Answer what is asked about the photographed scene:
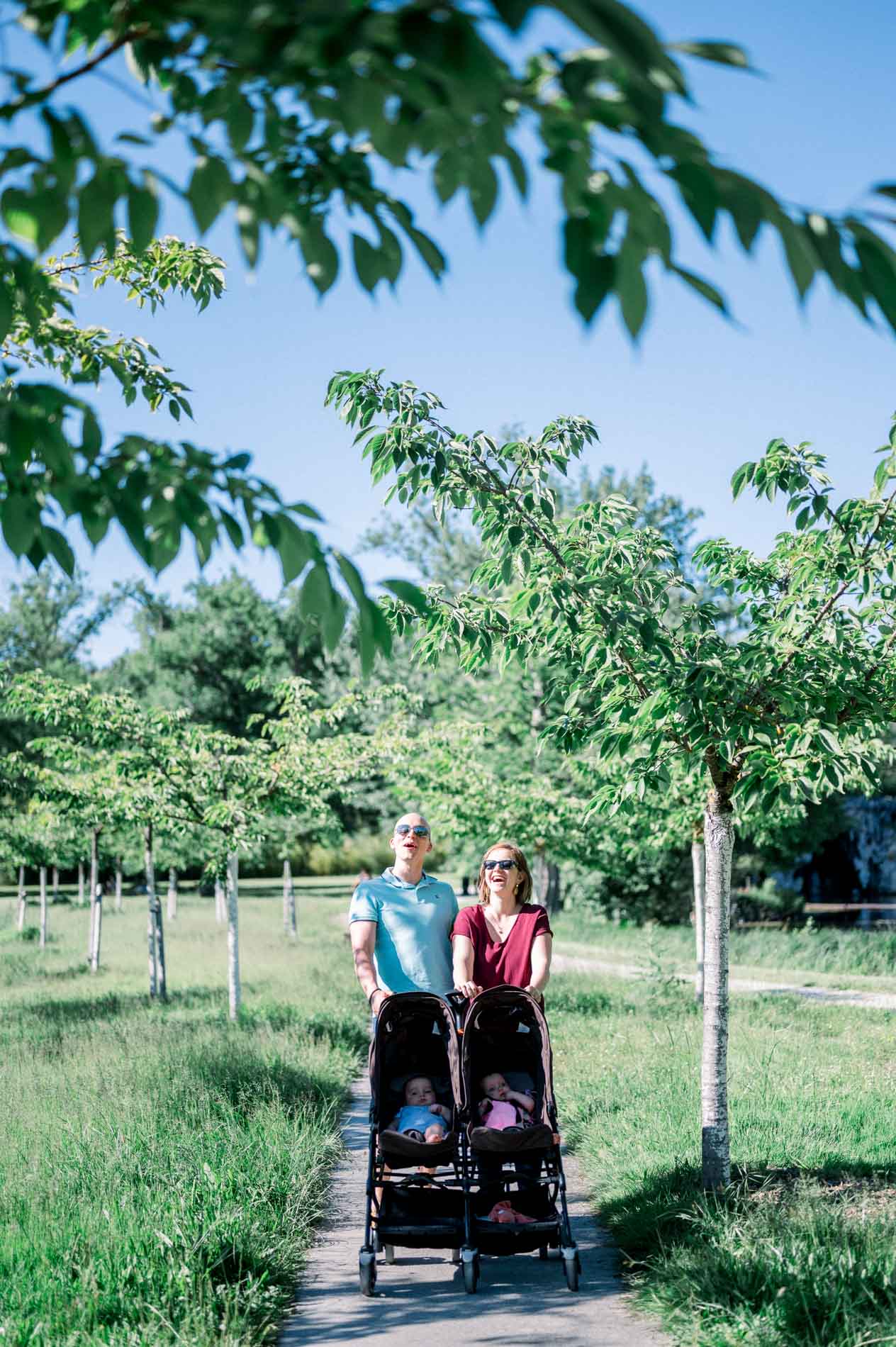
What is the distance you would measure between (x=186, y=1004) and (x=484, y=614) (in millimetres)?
11631

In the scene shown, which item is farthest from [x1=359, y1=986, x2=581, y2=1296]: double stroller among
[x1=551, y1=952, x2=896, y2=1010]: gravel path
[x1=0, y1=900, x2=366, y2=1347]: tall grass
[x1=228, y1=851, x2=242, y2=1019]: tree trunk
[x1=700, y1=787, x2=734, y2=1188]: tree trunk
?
[x1=551, y1=952, x2=896, y2=1010]: gravel path

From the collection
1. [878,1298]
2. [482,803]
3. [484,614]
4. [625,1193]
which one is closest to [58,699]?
[482,803]

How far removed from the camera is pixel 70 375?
6160 millimetres

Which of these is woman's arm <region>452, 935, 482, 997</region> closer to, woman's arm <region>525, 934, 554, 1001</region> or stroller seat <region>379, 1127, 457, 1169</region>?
woman's arm <region>525, 934, 554, 1001</region>

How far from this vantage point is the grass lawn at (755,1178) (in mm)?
4254

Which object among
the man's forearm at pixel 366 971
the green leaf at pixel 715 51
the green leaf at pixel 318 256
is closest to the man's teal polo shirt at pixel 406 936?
the man's forearm at pixel 366 971

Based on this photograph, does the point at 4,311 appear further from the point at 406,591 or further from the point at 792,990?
the point at 792,990

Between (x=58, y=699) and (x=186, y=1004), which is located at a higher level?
(x=58, y=699)

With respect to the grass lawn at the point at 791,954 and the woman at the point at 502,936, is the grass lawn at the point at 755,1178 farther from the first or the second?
the grass lawn at the point at 791,954

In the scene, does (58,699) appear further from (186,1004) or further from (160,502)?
(160,502)

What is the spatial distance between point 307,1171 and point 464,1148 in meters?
1.56

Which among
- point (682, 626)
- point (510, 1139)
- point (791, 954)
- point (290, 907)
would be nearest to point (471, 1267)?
point (510, 1139)

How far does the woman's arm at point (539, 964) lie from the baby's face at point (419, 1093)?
0.68 meters

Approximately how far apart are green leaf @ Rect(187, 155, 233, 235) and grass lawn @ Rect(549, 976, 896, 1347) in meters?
3.97
